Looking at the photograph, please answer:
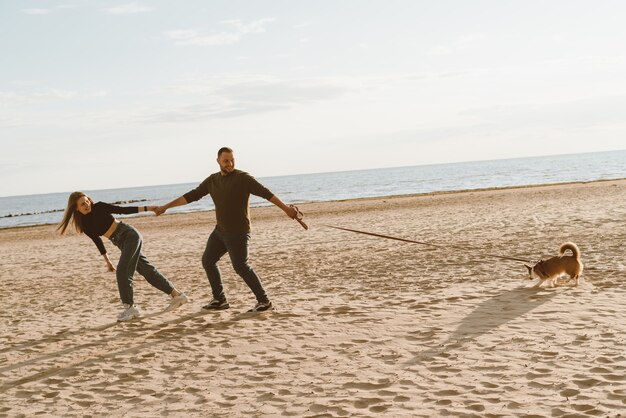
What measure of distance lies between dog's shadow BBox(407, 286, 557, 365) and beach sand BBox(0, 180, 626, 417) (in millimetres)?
27

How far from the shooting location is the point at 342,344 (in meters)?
5.89

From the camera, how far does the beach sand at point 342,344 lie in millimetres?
4418

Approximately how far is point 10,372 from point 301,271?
6019 millimetres

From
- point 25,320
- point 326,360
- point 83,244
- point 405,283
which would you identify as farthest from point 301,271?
point 83,244

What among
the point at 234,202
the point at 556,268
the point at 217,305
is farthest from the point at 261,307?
the point at 556,268

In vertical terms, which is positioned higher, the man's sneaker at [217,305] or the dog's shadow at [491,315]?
the man's sneaker at [217,305]

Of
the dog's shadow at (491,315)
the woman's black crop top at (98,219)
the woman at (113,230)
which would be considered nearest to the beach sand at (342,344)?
the dog's shadow at (491,315)

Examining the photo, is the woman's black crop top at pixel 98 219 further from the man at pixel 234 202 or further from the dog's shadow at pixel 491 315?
the dog's shadow at pixel 491 315

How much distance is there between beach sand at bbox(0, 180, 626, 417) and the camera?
14.5 ft

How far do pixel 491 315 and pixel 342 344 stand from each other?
76.9 inches

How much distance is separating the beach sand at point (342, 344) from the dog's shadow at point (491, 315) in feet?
0.09

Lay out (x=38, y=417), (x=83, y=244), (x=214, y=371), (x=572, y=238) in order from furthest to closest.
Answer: (x=83, y=244) → (x=572, y=238) → (x=214, y=371) → (x=38, y=417)

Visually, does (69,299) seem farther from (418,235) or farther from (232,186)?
(418,235)

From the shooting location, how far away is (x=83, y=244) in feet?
65.5
